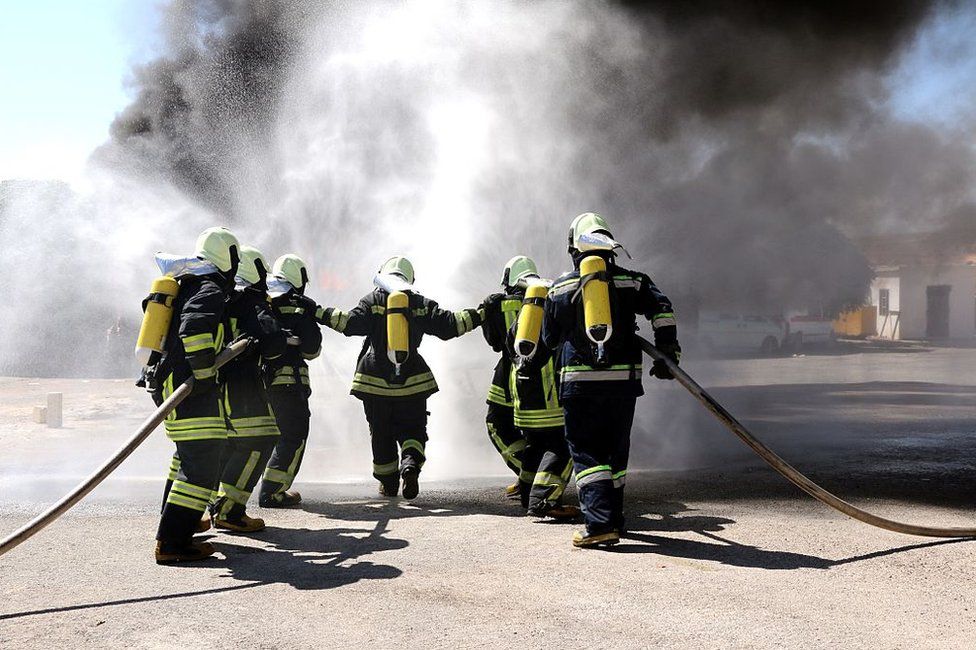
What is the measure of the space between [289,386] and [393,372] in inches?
27.5

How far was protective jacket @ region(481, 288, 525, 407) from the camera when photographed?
621 cm

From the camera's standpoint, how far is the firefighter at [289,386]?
20.2ft

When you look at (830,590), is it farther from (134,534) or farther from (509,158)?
(509,158)

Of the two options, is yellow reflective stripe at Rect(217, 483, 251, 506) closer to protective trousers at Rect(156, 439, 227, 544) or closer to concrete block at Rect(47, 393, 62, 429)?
protective trousers at Rect(156, 439, 227, 544)

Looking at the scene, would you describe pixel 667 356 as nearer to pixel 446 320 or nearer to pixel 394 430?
pixel 446 320

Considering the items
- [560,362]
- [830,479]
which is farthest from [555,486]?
[830,479]

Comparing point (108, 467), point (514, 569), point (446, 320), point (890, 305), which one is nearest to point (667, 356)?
point (514, 569)

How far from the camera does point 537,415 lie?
19.0ft

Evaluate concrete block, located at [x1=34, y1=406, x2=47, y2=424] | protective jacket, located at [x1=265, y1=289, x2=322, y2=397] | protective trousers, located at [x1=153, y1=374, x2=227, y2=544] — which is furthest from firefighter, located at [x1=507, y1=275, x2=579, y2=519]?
concrete block, located at [x1=34, y1=406, x2=47, y2=424]

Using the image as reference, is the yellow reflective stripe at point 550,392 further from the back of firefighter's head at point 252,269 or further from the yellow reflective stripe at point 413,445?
the back of firefighter's head at point 252,269

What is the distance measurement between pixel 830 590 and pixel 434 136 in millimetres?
9444

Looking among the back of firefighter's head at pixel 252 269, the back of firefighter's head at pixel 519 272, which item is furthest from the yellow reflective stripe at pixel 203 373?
the back of firefighter's head at pixel 519 272

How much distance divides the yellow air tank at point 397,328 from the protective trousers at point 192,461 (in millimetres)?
1578

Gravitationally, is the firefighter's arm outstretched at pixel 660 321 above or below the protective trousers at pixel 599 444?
above
